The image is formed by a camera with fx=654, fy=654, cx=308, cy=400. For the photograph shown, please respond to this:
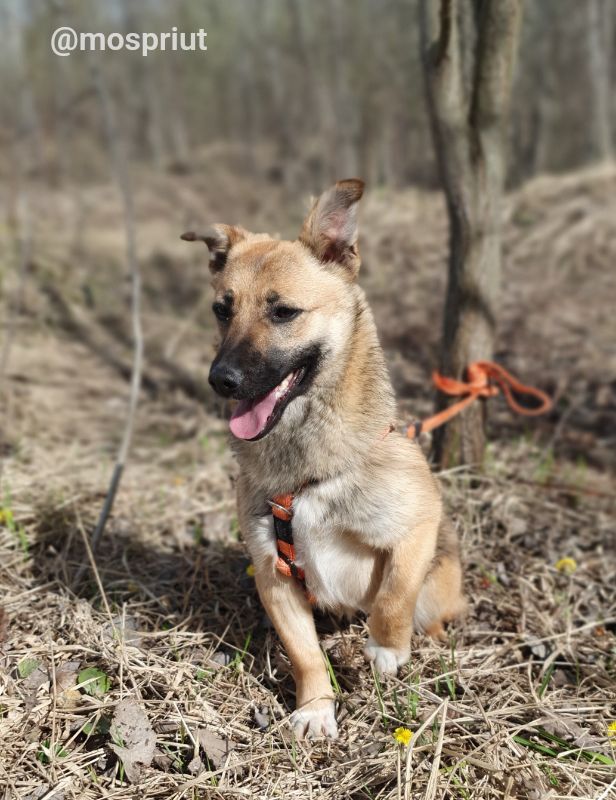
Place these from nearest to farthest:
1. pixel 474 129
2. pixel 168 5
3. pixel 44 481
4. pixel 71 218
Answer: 1. pixel 474 129
2. pixel 44 481
3. pixel 71 218
4. pixel 168 5

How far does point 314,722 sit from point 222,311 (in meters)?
1.85

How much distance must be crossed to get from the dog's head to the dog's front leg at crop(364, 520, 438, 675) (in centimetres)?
78

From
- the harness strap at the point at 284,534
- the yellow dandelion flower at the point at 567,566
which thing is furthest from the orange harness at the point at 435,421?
the yellow dandelion flower at the point at 567,566

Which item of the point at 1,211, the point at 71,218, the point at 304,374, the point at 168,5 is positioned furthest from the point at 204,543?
the point at 168,5

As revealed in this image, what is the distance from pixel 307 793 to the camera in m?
2.52

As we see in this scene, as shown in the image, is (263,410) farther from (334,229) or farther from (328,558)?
(334,229)

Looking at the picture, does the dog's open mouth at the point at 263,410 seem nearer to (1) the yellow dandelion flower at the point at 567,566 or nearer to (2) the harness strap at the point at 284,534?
(2) the harness strap at the point at 284,534

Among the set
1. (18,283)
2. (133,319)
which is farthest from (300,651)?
(18,283)

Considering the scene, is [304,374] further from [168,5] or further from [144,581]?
[168,5]

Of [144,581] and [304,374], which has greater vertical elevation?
[304,374]

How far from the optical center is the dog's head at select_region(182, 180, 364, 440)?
272cm

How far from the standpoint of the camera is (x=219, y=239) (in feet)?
10.7

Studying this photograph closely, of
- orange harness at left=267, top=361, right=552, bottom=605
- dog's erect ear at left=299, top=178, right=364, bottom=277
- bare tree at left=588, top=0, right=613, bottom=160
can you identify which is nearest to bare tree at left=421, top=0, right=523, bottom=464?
orange harness at left=267, top=361, right=552, bottom=605

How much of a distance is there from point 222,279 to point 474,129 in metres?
2.09
